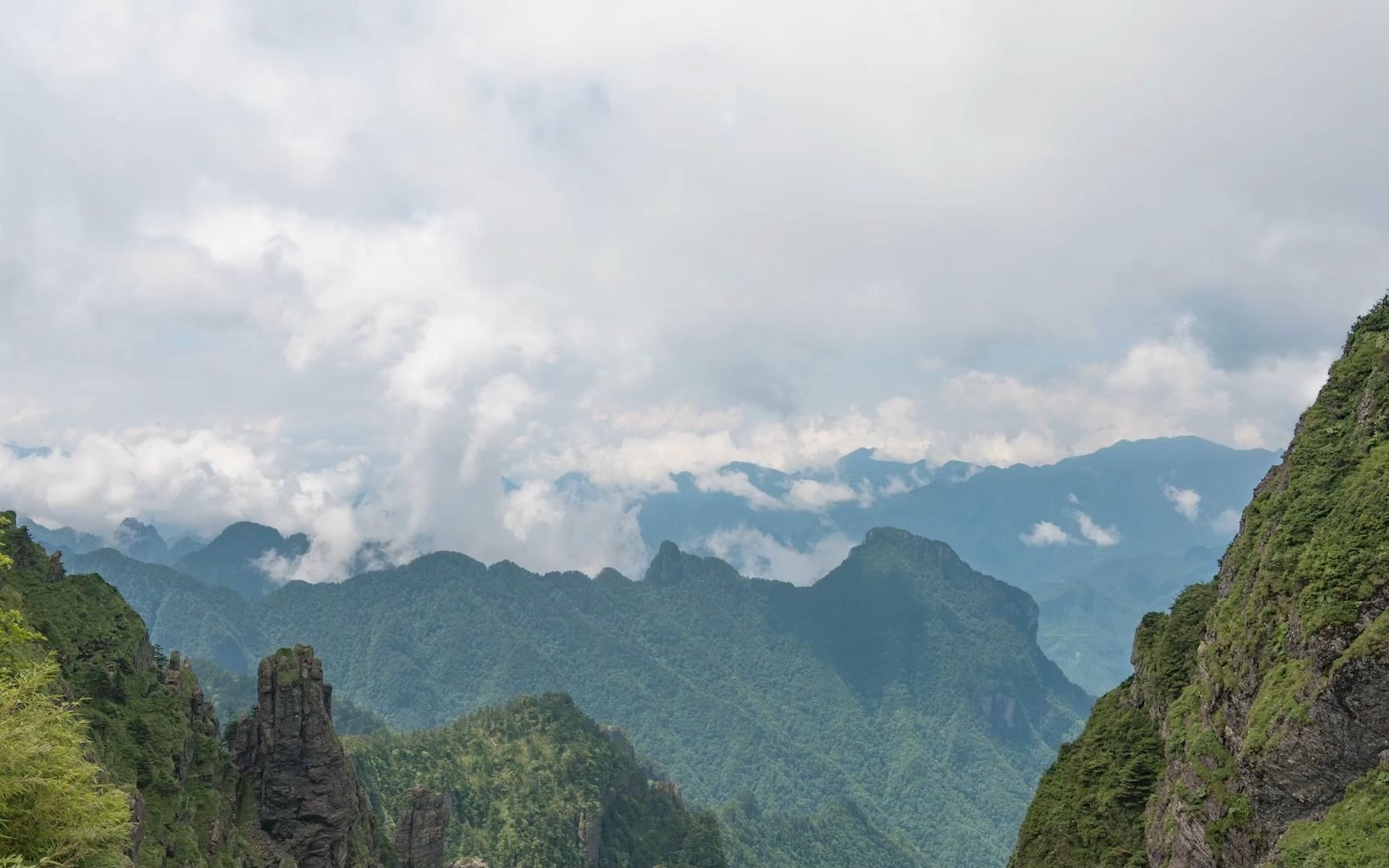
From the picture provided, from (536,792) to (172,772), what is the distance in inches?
4040

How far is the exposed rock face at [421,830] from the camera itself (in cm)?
10631

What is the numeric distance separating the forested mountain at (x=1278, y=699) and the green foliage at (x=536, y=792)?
105m

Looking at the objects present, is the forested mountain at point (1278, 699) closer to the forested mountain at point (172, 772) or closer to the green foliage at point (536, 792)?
the forested mountain at point (172, 772)

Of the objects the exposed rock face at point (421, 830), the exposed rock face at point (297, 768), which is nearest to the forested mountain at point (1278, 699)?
the exposed rock face at point (297, 768)

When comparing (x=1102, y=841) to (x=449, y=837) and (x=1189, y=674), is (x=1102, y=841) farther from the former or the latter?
(x=449, y=837)

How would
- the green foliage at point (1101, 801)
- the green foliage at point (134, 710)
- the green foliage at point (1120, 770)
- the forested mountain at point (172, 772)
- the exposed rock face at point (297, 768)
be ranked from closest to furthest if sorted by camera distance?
the forested mountain at point (172, 772)
the green foliage at point (1101, 801)
the green foliage at point (1120, 770)
the green foliage at point (134, 710)
the exposed rock face at point (297, 768)

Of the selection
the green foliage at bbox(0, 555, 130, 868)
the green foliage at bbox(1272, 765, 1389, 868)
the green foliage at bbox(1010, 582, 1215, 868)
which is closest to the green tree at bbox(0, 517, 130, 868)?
the green foliage at bbox(0, 555, 130, 868)

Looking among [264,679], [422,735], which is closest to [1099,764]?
[264,679]

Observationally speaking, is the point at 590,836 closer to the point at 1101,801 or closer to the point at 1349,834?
the point at 1101,801

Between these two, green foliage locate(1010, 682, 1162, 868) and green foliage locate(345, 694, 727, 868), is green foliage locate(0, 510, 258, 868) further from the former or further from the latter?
green foliage locate(345, 694, 727, 868)

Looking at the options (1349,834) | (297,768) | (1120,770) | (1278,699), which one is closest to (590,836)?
(297,768)

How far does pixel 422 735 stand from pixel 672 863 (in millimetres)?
56530

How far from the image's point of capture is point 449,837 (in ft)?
456

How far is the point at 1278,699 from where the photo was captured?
125 ft
